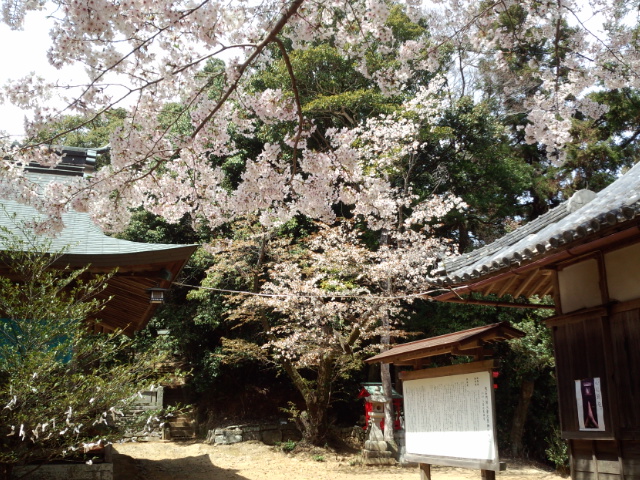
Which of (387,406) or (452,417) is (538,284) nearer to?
(452,417)

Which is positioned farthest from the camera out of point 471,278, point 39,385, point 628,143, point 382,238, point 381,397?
point 628,143

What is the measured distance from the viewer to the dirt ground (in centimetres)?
1039

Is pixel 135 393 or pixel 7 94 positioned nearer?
pixel 7 94

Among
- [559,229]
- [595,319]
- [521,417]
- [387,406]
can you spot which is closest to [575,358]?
[595,319]

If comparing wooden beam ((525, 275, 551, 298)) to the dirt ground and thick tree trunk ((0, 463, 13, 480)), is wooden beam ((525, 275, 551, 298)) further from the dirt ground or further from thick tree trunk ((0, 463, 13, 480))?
the dirt ground

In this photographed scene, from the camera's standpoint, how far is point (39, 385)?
447 centimetres

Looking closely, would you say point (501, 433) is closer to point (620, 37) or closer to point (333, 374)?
point (333, 374)

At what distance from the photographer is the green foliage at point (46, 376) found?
4.48 metres

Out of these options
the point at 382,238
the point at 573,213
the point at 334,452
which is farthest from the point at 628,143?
the point at 573,213

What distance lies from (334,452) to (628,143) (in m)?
11.6

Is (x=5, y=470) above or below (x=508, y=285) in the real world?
below

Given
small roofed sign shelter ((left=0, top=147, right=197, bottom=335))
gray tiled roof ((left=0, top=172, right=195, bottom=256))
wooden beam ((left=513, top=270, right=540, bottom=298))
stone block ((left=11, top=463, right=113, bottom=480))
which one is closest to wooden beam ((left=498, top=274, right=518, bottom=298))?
wooden beam ((left=513, top=270, right=540, bottom=298))

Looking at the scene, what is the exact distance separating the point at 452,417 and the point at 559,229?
7.97 feet

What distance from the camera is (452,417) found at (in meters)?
5.71
